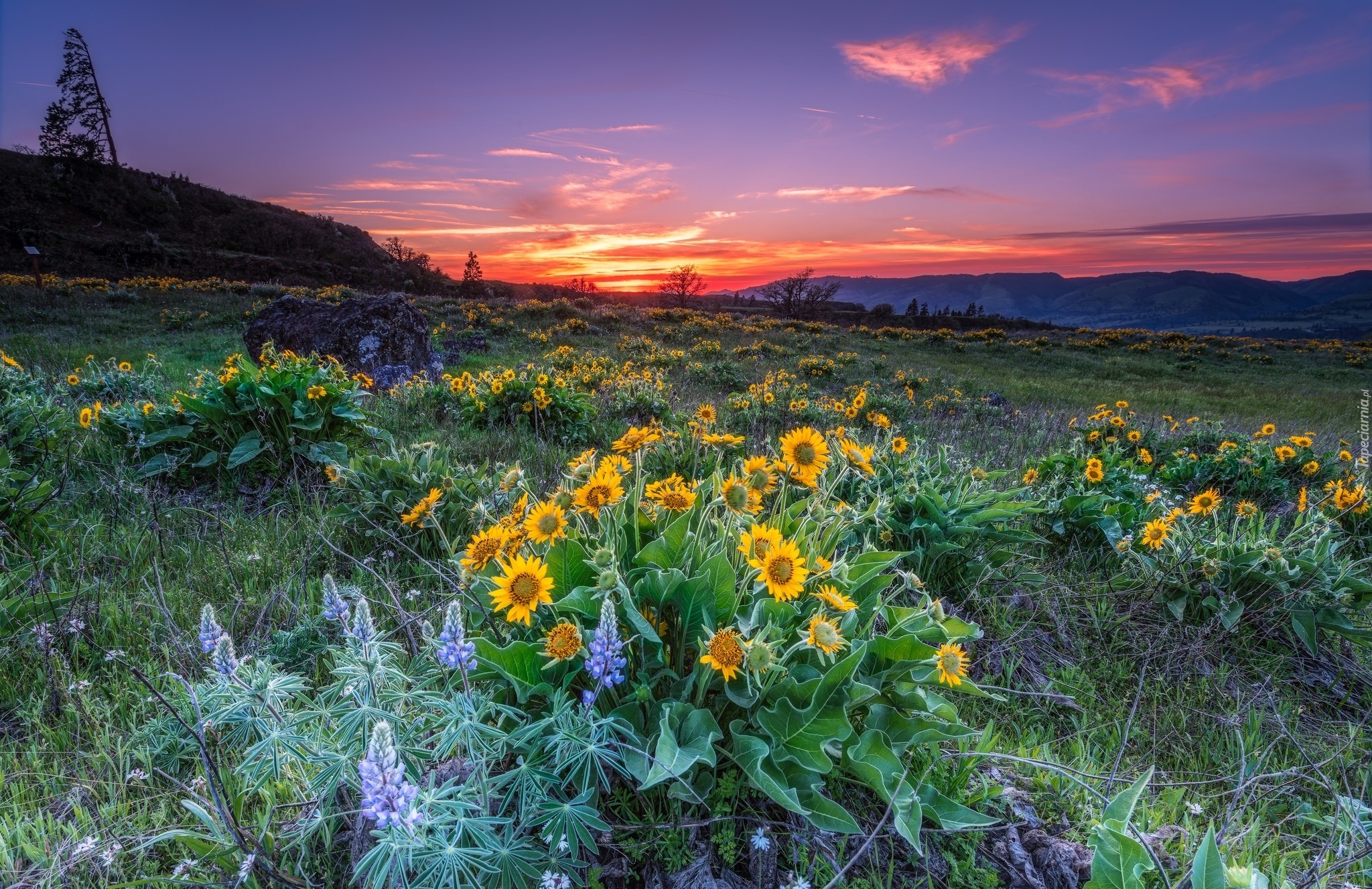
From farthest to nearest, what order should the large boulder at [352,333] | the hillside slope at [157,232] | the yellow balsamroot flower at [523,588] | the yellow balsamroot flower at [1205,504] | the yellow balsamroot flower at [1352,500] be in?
the hillside slope at [157,232] → the large boulder at [352,333] → the yellow balsamroot flower at [1352,500] → the yellow balsamroot flower at [1205,504] → the yellow balsamroot flower at [523,588]

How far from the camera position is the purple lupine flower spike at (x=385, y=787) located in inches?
40.4

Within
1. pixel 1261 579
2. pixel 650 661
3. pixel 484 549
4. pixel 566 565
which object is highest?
pixel 484 549

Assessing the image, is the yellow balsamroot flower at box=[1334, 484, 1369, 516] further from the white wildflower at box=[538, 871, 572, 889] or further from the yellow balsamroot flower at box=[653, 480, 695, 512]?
the white wildflower at box=[538, 871, 572, 889]

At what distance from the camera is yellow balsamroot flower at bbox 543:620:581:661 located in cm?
149

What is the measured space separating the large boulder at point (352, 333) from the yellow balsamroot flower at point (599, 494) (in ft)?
27.1

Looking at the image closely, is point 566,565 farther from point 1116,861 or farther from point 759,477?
point 1116,861

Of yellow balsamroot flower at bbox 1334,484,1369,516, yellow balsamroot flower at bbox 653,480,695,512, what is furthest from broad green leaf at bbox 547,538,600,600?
yellow balsamroot flower at bbox 1334,484,1369,516

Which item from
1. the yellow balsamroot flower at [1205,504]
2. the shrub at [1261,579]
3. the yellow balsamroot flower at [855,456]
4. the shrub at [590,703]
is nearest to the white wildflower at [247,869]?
the shrub at [590,703]

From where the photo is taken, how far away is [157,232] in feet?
156

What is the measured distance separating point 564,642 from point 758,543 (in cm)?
60

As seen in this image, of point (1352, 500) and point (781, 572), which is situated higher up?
point (781, 572)

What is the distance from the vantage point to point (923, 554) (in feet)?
10.8

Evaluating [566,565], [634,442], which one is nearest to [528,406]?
[634,442]

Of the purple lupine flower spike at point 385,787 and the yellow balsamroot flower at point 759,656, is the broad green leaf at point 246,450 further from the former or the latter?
the yellow balsamroot flower at point 759,656
